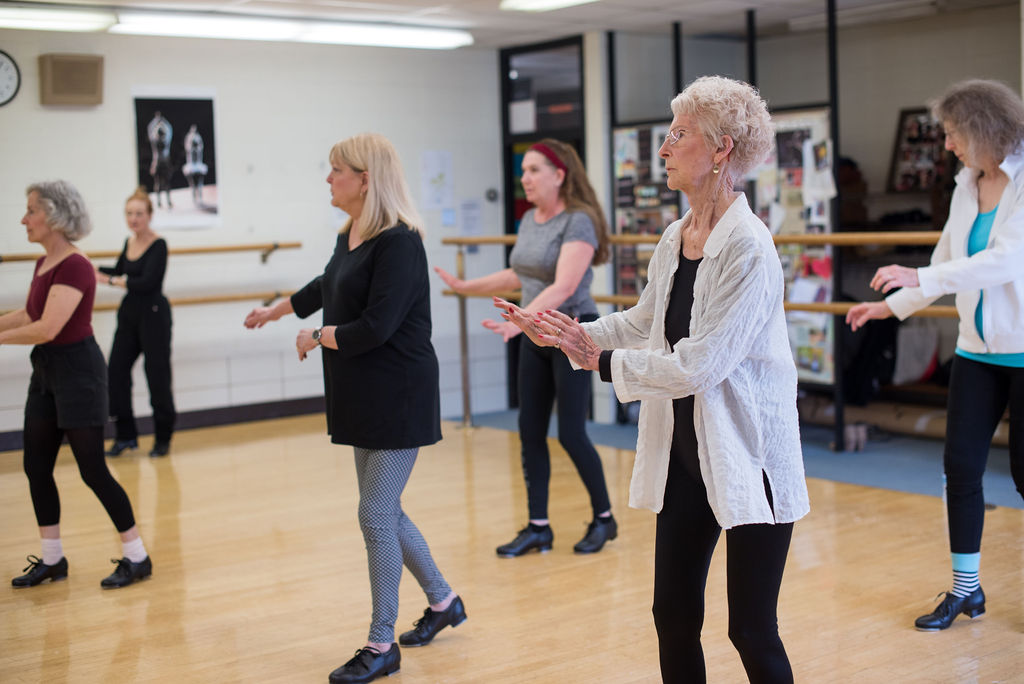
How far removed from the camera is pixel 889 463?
229 inches

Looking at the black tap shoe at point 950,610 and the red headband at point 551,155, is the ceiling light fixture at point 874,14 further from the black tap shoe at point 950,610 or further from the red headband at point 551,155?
the black tap shoe at point 950,610

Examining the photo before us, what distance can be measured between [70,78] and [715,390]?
219 inches

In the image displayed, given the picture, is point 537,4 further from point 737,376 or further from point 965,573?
point 737,376

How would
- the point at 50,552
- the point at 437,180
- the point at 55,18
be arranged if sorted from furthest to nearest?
the point at 437,180, the point at 55,18, the point at 50,552

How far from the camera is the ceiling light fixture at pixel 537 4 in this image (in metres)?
6.15

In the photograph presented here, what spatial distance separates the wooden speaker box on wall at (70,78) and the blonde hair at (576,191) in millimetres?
3628

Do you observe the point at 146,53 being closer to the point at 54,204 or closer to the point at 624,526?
the point at 54,204

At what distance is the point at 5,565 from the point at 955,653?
10.8 ft

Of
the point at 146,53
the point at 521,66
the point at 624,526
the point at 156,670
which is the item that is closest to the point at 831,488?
the point at 624,526

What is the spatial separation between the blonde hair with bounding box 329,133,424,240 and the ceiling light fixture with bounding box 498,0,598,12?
132 inches

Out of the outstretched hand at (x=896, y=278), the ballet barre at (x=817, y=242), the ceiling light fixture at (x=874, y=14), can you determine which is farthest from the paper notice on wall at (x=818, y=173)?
the outstretched hand at (x=896, y=278)

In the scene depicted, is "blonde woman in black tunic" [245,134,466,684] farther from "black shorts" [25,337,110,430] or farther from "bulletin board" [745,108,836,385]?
"bulletin board" [745,108,836,385]

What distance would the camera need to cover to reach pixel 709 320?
2025 millimetres

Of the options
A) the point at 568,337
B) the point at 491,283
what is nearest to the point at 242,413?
the point at 491,283
